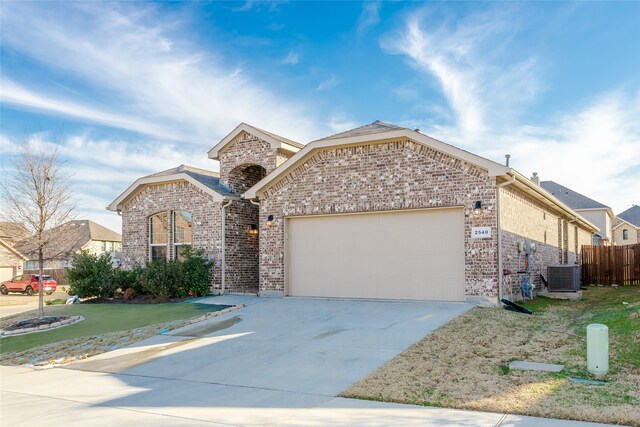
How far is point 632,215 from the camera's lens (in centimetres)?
5316

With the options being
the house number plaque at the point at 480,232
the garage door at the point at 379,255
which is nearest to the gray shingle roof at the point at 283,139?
the garage door at the point at 379,255

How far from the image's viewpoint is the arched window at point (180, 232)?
18.6 metres

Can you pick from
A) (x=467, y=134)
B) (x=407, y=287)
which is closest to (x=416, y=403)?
(x=407, y=287)

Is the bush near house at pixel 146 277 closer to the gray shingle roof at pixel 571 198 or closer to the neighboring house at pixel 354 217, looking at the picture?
the neighboring house at pixel 354 217

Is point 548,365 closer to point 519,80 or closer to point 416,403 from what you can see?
point 416,403

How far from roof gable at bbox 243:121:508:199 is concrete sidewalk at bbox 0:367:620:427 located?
317 inches

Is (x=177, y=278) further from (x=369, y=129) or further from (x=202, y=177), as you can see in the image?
(x=369, y=129)

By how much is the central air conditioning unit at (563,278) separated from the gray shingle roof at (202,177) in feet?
36.3

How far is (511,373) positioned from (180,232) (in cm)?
1406

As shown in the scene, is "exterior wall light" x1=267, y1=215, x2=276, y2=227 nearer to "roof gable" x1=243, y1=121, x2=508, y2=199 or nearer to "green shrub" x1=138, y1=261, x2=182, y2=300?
"roof gable" x1=243, y1=121, x2=508, y2=199

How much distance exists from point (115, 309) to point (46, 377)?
277 inches

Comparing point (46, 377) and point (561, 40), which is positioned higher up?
point (561, 40)

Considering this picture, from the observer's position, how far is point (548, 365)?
7.46 meters

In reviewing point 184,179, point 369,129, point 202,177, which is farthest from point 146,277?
point 369,129
